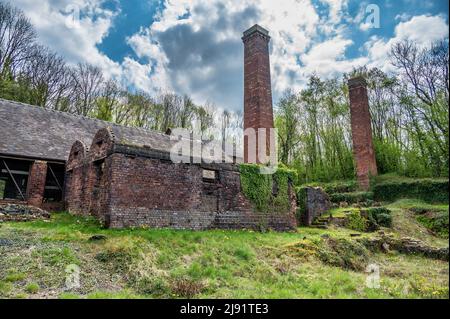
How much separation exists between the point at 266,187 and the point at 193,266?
7598 mm

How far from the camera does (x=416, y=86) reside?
68.8 ft

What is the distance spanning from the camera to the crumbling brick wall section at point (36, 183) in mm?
14898

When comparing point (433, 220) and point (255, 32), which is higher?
point (255, 32)

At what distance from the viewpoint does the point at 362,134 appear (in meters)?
22.1

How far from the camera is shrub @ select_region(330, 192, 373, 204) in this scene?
2009 cm

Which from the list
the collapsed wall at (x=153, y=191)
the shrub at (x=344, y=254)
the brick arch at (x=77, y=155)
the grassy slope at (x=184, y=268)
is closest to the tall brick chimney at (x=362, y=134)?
the collapsed wall at (x=153, y=191)

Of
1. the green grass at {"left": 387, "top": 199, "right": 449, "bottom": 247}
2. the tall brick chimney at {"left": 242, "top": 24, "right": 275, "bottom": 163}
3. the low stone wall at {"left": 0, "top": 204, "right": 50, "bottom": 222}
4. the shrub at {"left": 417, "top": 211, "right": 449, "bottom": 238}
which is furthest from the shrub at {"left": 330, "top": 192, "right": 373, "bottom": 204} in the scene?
the low stone wall at {"left": 0, "top": 204, "right": 50, "bottom": 222}

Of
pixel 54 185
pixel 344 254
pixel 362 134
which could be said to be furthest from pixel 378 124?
pixel 54 185

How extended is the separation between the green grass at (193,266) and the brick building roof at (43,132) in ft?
19.4

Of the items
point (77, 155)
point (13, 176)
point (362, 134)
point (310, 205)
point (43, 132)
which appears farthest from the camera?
point (362, 134)

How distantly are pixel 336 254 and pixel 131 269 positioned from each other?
634 cm

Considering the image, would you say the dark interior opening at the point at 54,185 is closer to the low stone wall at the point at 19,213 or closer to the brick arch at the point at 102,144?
the low stone wall at the point at 19,213

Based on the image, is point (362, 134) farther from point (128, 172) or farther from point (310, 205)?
point (128, 172)

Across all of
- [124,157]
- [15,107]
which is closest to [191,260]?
[124,157]
